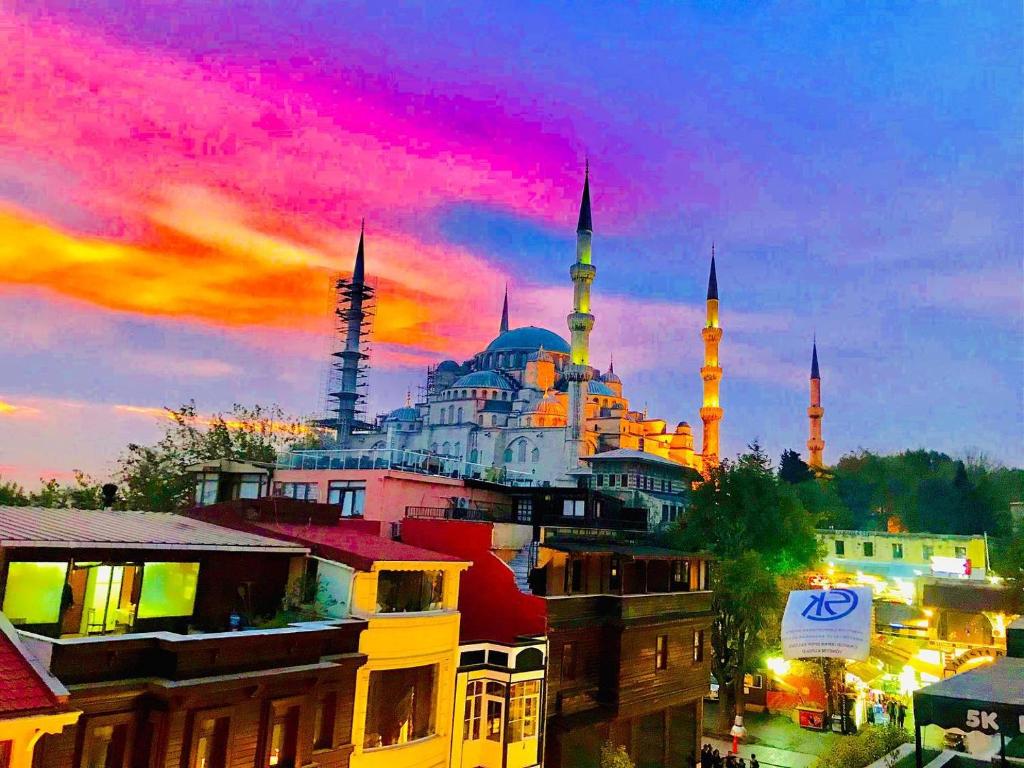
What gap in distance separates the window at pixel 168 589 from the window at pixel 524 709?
732 centimetres

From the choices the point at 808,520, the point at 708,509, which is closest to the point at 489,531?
the point at 708,509

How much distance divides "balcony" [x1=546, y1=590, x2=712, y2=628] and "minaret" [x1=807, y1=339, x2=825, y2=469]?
68852 millimetres

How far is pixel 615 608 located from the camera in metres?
21.4

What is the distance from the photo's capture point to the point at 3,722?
8.38 m

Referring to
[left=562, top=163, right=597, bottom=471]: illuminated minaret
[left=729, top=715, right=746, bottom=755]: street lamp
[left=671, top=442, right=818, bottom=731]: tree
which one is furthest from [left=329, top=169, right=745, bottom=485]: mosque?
[left=729, top=715, right=746, bottom=755]: street lamp

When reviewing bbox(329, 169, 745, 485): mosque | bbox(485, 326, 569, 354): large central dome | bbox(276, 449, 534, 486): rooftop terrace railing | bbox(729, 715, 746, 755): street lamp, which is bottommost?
bbox(729, 715, 746, 755): street lamp

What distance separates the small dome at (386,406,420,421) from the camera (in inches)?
3473

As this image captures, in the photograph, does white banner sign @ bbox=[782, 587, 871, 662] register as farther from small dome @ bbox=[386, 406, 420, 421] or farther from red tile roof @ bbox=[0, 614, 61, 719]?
small dome @ bbox=[386, 406, 420, 421]

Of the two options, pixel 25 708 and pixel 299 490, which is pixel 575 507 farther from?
pixel 25 708

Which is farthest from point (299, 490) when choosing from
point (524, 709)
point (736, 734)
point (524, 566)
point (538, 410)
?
point (538, 410)

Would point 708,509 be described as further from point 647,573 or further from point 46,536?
point 46,536

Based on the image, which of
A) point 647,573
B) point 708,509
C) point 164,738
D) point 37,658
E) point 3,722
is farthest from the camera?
point 708,509

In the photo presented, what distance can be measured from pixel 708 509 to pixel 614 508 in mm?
11872

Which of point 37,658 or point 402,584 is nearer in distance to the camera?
point 37,658
